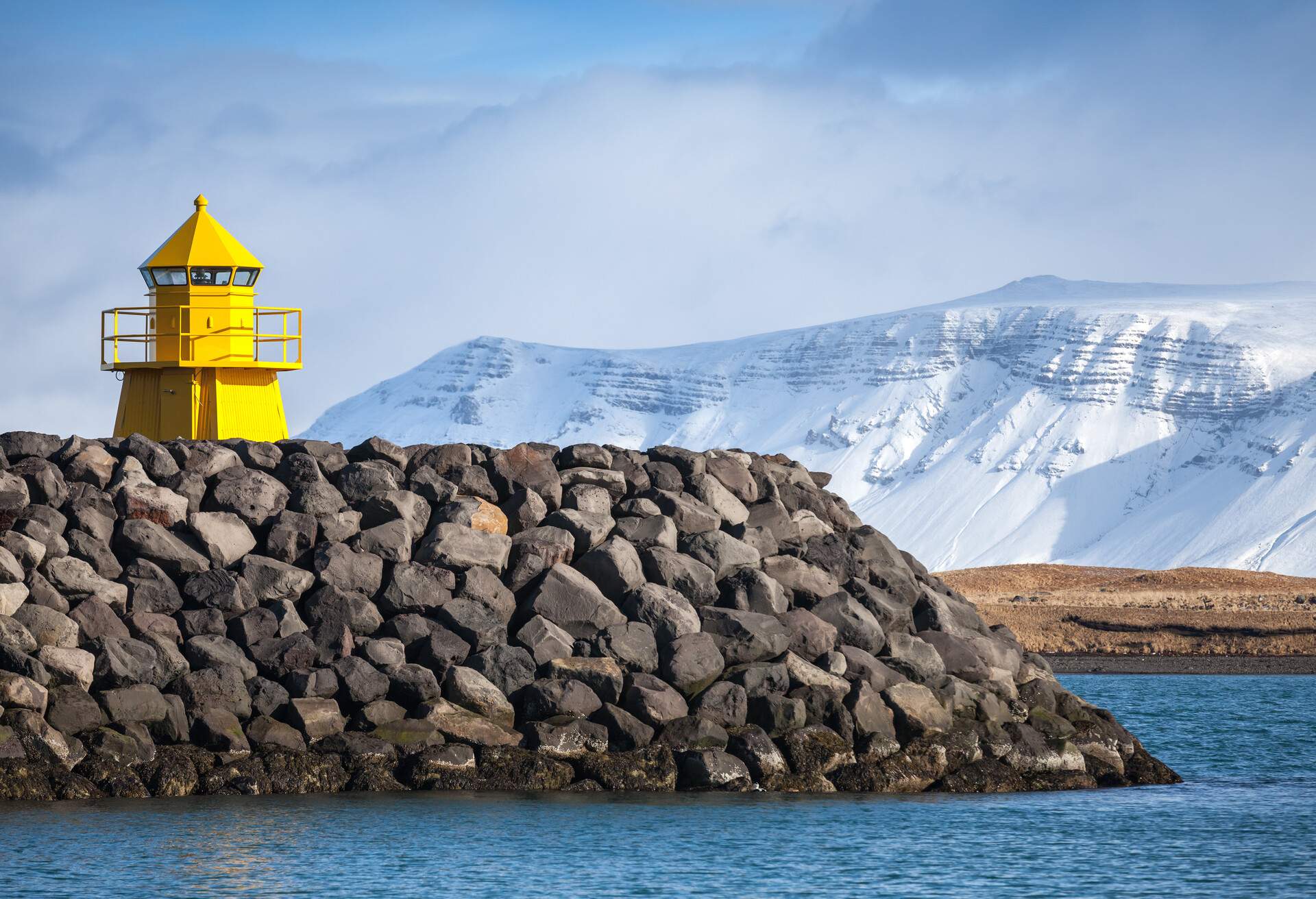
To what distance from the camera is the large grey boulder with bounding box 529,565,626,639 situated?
81.5ft

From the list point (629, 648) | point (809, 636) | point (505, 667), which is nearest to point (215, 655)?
point (505, 667)

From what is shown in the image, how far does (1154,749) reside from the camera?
32.8 m

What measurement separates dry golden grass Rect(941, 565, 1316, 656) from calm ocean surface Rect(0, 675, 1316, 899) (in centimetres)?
4468

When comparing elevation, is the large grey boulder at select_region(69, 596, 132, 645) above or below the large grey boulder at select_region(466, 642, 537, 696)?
above

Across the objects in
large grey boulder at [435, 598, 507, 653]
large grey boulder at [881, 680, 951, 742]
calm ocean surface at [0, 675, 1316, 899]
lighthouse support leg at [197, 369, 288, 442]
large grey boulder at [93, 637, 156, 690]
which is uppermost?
lighthouse support leg at [197, 369, 288, 442]

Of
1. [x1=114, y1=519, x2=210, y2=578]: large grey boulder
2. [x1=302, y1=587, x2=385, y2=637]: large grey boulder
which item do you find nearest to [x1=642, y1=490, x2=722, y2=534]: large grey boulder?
[x1=302, y1=587, x2=385, y2=637]: large grey boulder

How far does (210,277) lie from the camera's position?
96.9 ft

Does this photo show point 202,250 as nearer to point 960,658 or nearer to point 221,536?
point 221,536

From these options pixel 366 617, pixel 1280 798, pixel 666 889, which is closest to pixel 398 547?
pixel 366 617

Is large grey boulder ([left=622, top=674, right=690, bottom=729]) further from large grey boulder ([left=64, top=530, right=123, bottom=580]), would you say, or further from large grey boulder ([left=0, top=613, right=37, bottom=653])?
large grey boulder ([left=0, top=613, right=37, bottom=653])

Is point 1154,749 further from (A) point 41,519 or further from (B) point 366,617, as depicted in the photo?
(A) point 41,519

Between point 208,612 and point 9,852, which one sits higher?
point 208,612

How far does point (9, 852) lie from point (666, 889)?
666cm

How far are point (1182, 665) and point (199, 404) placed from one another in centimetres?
4362
